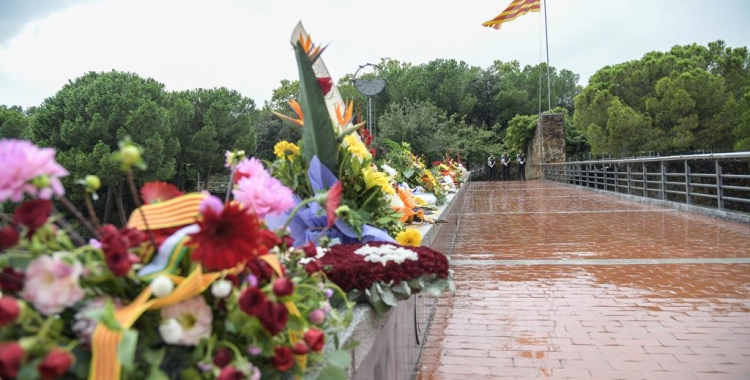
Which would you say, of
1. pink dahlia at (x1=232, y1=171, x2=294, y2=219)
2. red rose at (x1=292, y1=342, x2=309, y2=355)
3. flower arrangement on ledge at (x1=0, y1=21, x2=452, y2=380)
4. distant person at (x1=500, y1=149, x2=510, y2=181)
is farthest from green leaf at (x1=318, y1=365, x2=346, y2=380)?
distant person at (x1=500, y1=149, x2=510, y2=181)

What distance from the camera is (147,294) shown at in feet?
3.14

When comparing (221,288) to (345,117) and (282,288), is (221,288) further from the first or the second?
(345,117)

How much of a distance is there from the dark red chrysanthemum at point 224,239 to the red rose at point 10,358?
0.89 ft

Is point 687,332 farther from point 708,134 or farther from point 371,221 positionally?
point 708,134

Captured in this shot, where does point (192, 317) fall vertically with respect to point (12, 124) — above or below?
below

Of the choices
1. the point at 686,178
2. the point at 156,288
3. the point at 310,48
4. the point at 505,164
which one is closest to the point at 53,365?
the point at 156,288

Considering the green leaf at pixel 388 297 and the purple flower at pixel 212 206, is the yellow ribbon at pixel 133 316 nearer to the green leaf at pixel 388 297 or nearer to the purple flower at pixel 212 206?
the purple flower at pixel 212 206

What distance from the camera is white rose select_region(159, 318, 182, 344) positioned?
3.06ft

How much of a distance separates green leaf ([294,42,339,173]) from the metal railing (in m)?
6.77

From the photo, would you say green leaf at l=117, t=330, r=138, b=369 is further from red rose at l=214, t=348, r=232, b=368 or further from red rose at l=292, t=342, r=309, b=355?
red rose at l=292, t=342, r=309, b=355

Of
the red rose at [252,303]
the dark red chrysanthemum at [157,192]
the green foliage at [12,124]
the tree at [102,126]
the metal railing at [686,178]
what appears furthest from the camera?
the green foliage at [12,124]

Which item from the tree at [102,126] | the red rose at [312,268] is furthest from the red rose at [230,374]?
the tree at [102,126]

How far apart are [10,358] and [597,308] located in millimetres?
4005

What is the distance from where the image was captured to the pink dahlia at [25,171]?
2.56 feet
